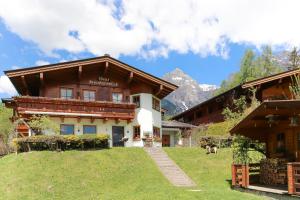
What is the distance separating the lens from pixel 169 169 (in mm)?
25969

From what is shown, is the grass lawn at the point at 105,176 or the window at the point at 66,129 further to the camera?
the window at the point at 66,129

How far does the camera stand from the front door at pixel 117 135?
35500 millimetres

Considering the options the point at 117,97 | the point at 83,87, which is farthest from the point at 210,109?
the point at 83,87

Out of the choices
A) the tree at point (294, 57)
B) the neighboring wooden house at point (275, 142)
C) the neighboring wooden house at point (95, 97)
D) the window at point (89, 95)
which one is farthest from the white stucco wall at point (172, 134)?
the neighboring wooden house at point (275, 142)

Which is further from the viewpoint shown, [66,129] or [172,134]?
[172,134]

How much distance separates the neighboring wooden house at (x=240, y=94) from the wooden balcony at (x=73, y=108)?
10.7m

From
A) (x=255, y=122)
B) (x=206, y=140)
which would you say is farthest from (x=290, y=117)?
(x=206, y=140)

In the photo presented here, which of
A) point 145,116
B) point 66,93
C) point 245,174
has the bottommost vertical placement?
point 245,174

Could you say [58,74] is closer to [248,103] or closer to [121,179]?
[121,179]

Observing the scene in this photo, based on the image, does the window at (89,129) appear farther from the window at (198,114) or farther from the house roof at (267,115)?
the window at (198,114)

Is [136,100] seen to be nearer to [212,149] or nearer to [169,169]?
[212,149]

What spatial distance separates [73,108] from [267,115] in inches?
735

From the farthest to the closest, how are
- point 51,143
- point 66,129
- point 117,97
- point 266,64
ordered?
point 266,64 → point 117,97 → point 66,129 → point 51,143

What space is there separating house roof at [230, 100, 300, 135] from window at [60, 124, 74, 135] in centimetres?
1653
